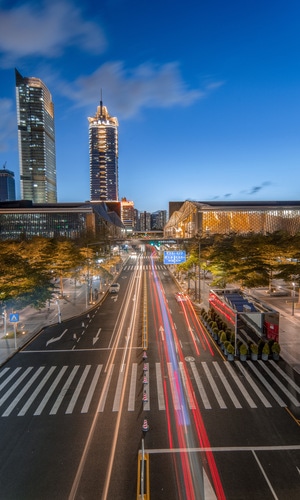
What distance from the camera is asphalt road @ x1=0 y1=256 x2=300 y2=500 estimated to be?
10.7 m

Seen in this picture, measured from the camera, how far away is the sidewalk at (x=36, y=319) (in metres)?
24.9

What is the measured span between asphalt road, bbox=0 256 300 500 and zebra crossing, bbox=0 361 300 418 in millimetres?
64

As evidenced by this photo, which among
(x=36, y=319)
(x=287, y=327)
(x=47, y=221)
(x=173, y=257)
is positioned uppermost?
(x=47, y=221)

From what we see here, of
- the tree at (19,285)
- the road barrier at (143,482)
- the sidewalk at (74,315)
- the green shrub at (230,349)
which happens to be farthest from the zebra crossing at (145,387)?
the tree at (19,285)

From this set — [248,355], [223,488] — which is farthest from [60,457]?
[248,355]

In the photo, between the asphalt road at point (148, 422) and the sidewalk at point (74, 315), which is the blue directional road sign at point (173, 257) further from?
the asphalt road at point (148, 422)

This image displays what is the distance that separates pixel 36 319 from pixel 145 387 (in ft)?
66.2

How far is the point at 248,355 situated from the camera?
2181cm

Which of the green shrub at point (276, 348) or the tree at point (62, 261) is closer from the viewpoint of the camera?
the green shrub at point (276, 348)

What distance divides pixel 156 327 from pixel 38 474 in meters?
19.2

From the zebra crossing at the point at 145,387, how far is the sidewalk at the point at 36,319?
14.2ft

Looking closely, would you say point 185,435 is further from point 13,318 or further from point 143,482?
Answer: point 13,318

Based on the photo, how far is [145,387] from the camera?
17422 mm

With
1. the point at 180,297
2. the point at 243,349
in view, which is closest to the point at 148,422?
the point at 243,349
